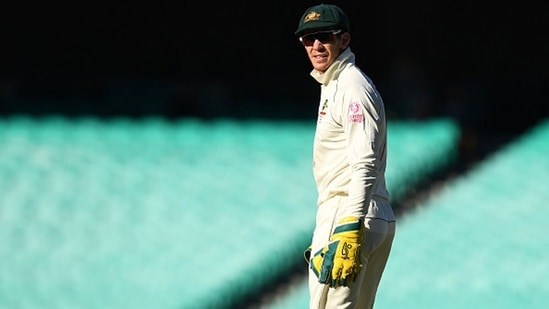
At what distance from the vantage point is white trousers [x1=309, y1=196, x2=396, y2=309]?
2863mm

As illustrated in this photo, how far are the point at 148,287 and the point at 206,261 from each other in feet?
1.48

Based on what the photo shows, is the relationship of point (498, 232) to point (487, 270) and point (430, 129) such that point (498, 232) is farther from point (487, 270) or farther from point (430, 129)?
point (430, 129)

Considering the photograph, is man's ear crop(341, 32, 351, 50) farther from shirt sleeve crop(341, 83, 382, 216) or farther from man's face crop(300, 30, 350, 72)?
shirt sleeve crop(341, 83, 382, 216)

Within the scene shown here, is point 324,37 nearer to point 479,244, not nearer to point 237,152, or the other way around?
point 479,244

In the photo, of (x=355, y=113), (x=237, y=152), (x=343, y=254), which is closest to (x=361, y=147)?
(x=355, y=113)

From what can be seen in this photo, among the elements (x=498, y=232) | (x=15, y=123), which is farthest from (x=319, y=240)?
(x=15, y=123)

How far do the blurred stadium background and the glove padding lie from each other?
404 cm

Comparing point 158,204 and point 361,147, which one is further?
point 158,204

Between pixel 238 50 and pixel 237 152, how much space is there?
1.35 meters

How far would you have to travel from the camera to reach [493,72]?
9.20 meters

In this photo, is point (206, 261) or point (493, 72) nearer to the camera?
point (206, 261)

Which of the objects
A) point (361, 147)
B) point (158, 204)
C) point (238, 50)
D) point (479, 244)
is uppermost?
point (361, 147)

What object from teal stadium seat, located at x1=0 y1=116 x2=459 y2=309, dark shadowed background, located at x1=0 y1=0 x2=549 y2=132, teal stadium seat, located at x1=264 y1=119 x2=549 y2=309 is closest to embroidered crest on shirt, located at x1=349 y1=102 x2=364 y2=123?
teal stadium seat, located at x1=264 y1=119 x2=549 y2=309

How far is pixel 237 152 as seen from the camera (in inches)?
327
